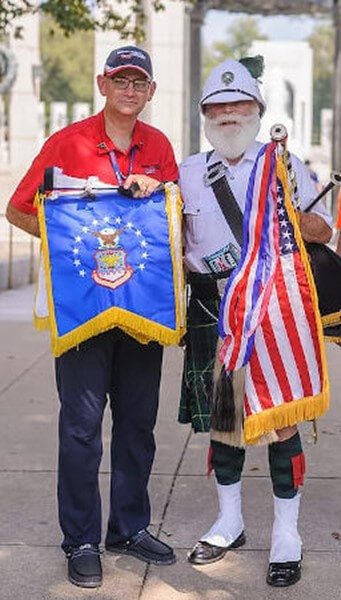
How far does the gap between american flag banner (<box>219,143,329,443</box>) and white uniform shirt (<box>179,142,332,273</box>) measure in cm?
18

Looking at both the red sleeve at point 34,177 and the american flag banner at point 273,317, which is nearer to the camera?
the american flag banner at point 273,317

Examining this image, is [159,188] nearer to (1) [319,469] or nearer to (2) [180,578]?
(2) [180,578]

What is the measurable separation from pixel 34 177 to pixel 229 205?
73cm

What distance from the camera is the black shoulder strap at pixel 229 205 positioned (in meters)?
4.45

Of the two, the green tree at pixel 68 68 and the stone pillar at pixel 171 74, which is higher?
the stone pillar at pixel 171 74

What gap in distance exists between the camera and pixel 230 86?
4445 millimetres

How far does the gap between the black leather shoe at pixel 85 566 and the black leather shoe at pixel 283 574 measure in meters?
0.65

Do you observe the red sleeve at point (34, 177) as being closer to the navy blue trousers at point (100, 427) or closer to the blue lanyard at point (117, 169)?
the blue lanyard at point (117, 169)

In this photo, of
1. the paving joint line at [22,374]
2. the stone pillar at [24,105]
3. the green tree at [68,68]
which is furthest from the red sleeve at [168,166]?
the green tree at [68,68]

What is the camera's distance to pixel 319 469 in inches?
242

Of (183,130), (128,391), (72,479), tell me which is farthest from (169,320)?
(183,130)

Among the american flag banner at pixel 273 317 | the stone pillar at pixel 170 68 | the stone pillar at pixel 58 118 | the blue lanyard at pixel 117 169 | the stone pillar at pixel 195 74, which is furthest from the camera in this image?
the stone pillar at pixel 58 118

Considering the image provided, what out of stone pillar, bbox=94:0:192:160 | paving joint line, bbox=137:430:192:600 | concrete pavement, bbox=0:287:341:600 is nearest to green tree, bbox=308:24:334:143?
stone pillar, bbox=94:0:192:160

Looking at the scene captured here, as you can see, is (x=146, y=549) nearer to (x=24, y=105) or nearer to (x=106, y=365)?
(x=106, y=365)
